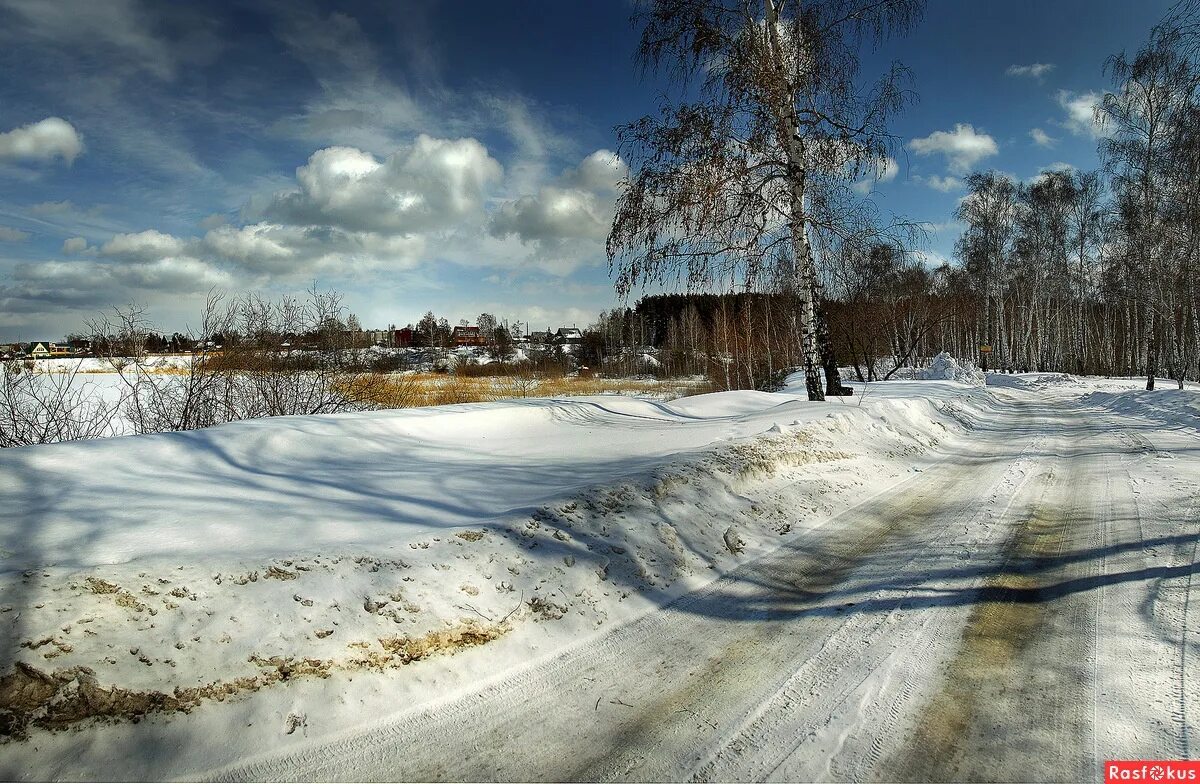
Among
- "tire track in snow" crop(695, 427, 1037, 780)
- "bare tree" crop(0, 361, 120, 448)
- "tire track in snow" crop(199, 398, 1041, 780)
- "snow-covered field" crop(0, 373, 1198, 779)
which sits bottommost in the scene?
"tire track in snow" crop(199, 398, 1041, 780)

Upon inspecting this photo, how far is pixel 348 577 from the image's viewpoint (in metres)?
3.12

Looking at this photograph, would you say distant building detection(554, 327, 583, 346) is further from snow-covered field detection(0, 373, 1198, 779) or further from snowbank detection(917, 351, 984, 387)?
snow-covered field detection(0, 373, 1198, 779)

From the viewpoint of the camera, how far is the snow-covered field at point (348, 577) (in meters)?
2.29

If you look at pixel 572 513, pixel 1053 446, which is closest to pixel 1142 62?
pixel 1053 446

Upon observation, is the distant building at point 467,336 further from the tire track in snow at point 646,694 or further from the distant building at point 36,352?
the tire track in snow at point 646,694

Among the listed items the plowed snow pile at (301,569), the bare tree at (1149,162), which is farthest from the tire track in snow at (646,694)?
the bare tree at (1149,162)

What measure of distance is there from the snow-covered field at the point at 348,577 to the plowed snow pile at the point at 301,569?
0.04ft

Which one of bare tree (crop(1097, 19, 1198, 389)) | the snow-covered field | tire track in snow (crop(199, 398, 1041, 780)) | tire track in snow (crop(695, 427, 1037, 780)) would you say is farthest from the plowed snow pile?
bare tree (crop(1097, 19, 1198, 389))

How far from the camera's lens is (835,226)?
11.1 m

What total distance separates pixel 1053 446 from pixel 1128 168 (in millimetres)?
20126

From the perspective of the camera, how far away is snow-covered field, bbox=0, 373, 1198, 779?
2.29m

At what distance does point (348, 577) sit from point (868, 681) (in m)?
2.73

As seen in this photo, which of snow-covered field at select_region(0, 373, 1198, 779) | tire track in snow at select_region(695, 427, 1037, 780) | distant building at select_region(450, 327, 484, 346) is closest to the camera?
tire track in snow at select_region(695, 427, 1037, 780)

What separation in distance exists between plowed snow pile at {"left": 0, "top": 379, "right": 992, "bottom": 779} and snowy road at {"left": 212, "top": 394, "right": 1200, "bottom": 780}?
0.87ft
